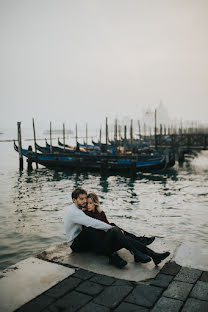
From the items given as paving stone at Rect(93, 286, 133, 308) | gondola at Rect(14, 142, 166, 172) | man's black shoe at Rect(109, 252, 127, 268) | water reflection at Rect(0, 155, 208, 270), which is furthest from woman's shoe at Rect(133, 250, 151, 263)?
gondola at Rect(14, 142, 166, 172)

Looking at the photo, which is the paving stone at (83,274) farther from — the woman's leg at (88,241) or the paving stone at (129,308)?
the paving stone at (129,308)

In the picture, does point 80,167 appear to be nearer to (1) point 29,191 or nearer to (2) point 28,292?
(1) point 29,191

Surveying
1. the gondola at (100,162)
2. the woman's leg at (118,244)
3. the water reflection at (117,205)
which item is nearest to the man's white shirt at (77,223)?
the woman's leg at (118,244)

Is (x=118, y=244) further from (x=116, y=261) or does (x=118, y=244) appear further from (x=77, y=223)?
(x=77, y=223)

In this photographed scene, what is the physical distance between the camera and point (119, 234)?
12.1 ft

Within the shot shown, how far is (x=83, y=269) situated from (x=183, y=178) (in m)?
14.1

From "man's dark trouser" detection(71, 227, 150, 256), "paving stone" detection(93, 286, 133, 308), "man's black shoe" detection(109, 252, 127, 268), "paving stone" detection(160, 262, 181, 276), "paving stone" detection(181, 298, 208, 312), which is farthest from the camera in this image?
"man's dark trouser" detection(71, 227, 150, 256)

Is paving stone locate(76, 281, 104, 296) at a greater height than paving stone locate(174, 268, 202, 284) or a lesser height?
lesser

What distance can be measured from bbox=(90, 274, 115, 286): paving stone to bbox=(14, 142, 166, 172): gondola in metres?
13.9

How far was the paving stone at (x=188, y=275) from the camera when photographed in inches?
126

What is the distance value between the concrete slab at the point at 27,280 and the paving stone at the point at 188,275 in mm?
1333

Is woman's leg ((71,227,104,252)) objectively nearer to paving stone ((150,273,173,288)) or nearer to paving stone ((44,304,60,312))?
paving stone ((150,273,173,288))

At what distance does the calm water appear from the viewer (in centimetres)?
A: 681

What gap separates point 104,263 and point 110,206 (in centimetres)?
643
